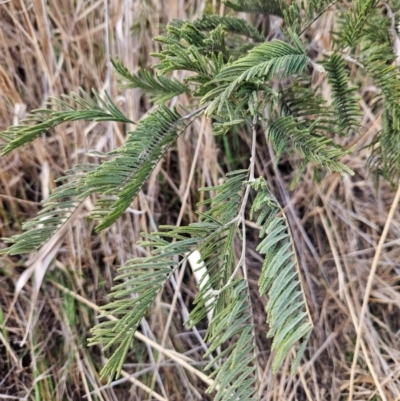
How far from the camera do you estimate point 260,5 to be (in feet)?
2.21

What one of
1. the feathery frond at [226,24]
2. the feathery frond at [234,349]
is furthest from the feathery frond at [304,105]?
the feathery frond at [234,349]

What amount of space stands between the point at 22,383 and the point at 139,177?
687 millimetres

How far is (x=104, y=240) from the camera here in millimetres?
1040

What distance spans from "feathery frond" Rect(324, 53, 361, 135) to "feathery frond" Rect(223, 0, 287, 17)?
0.52 feet

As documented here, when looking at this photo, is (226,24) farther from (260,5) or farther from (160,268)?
(160,268)

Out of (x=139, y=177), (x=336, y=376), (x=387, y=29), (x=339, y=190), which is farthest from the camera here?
(x=339, y=190)

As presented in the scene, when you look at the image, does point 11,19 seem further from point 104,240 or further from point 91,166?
point 91,166

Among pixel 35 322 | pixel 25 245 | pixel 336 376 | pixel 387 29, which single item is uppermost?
pixel 387 29

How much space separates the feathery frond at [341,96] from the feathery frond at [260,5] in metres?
0.16

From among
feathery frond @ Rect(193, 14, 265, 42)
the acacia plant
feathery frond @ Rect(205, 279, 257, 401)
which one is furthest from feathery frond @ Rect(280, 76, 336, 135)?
feathery frond @ Rect(205, 279, 257, 401)

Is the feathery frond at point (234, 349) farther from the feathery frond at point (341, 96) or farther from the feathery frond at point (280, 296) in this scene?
the feathery frond at point (341, 96)

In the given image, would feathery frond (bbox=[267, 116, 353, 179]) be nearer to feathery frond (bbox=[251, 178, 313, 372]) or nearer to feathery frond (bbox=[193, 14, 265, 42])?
feathery frond (bbox=[251, 178, 313, 372])

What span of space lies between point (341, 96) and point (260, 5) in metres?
0.22

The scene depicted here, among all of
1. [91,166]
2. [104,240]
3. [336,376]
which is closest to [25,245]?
[91,166]
